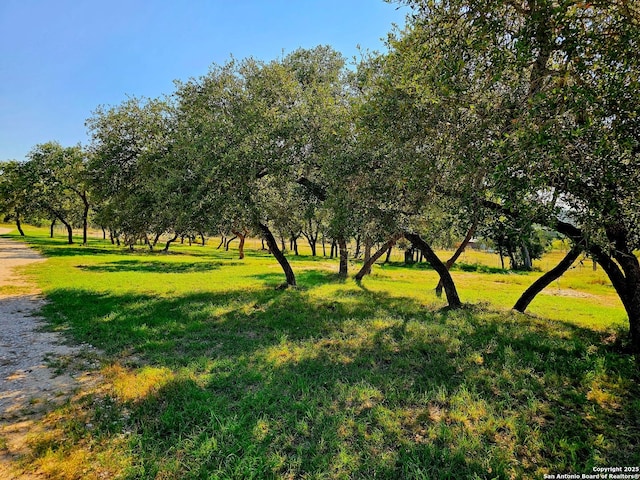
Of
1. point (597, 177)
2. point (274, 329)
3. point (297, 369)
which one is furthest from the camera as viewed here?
point (274, 329)

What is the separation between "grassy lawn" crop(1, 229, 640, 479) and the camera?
4.13 metres

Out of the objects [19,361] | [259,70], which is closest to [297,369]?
[19,361]

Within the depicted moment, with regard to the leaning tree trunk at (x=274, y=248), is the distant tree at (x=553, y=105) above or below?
above

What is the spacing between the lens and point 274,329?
Answer: 10211mm

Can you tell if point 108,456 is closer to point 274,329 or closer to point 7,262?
point 274,329

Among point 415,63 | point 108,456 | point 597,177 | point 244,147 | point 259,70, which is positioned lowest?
point 108,456

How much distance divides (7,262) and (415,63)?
31858mm

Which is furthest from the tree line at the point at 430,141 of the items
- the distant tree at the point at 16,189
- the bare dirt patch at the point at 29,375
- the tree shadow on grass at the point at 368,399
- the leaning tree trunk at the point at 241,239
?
the distant tree at the point at 16,189

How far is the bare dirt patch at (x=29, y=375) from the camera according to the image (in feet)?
15.3

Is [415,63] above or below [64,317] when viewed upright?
above

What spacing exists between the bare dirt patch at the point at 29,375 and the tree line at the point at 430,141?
5794 millimetres

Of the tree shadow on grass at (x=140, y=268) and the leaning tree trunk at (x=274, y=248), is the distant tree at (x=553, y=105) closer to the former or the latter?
the leaning tree trunk at (x=274, y=248)

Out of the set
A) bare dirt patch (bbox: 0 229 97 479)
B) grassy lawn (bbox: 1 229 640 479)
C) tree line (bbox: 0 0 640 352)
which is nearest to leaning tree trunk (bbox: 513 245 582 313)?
tree line (bbox: 0 0 640 352)

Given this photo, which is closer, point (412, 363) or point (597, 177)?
point (597, 177)
